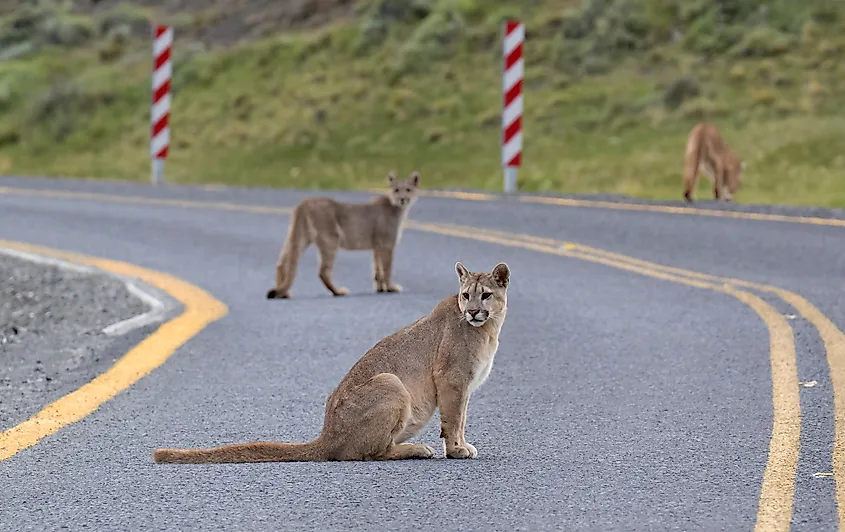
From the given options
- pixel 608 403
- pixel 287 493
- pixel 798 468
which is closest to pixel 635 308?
pixel 608 403

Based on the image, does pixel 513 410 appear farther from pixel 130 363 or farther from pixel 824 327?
pixel 824 327

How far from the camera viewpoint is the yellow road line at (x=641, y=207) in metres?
16.0

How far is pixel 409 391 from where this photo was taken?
21.0ft

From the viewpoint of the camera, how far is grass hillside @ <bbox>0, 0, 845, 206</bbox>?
1033 inches

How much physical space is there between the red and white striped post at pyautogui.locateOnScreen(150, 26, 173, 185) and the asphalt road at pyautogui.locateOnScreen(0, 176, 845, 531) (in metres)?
9.52

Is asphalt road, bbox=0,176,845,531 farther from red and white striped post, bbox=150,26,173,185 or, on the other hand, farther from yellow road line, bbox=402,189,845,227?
red and white striped post, bbox=150,26,173,185

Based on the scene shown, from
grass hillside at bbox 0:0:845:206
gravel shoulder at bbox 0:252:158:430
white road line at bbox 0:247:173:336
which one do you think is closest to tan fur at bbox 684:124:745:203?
grass hillside at bbox 0:0:845:206

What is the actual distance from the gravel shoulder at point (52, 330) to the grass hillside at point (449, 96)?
10.3 metres

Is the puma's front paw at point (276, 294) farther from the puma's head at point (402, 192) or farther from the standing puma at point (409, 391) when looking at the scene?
the standing puma at point (409, 391)

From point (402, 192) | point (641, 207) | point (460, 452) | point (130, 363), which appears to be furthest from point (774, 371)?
point (641, 207)

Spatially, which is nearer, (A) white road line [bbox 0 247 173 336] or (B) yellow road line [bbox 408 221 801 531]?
(B) yellow road line [bbox 408 221 801 531]

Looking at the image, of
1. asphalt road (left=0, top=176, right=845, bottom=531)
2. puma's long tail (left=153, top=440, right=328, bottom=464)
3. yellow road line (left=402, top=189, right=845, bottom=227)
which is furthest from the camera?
yellow road line (left=402, top=189, right=845, bottom=227)

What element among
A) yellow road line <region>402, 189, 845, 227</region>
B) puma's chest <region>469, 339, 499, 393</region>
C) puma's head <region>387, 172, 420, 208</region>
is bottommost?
puma's chest <region>469, 339, 499, 393</region>

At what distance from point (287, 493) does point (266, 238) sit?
1079 centimetres
